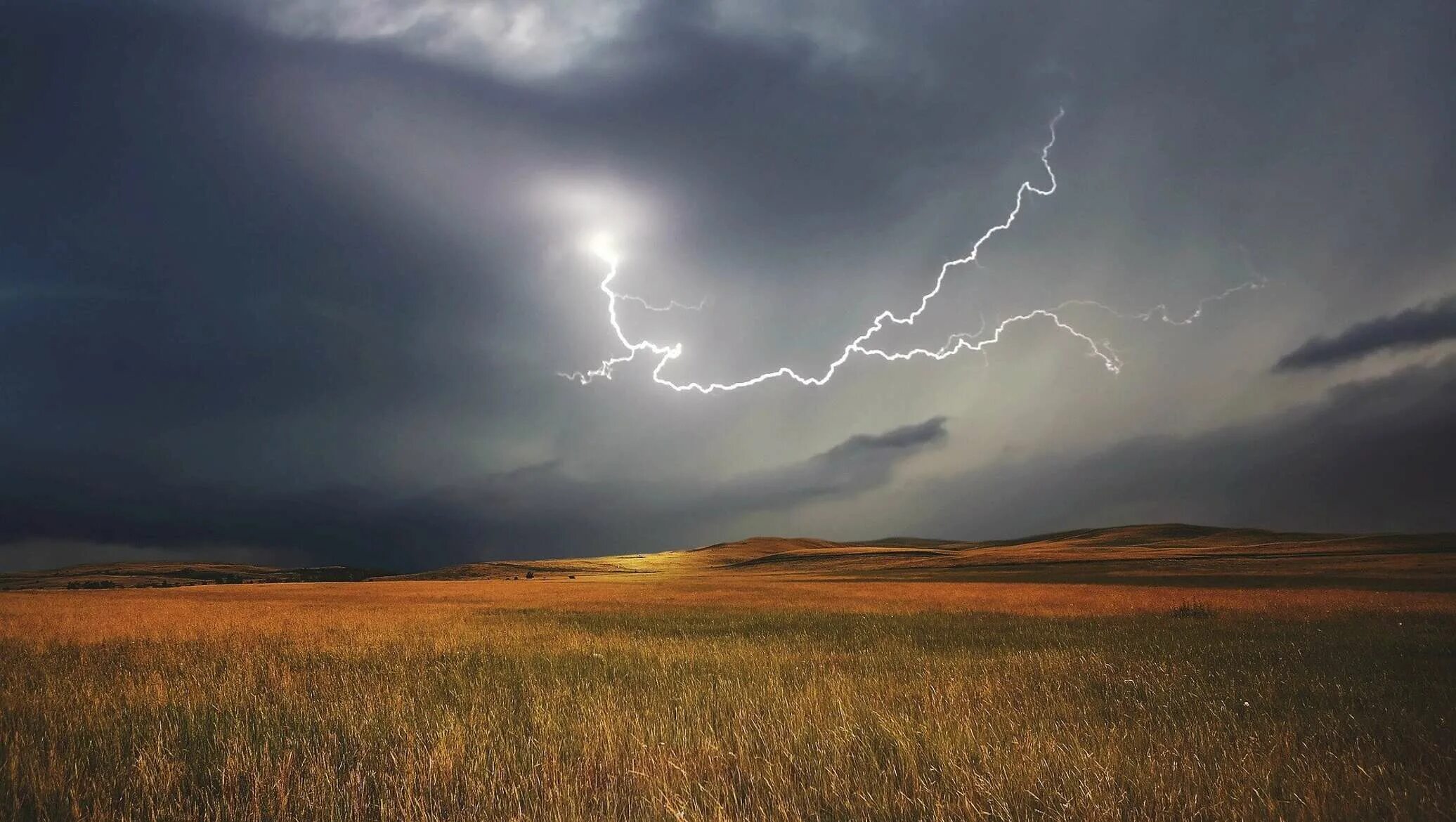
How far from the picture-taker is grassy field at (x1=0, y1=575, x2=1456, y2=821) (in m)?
4.39

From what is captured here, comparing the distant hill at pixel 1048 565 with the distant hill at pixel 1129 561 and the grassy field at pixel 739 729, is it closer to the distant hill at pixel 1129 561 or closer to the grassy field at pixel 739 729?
the distant hill at pixel 1129 561

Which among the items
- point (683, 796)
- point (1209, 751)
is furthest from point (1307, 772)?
point (683, 796)

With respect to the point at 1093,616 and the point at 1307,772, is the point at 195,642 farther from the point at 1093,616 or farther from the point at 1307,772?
the point at 1093,616

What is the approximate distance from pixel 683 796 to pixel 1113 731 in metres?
4.06

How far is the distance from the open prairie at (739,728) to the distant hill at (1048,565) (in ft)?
163

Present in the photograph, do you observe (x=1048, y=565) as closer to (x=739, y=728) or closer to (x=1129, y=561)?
(x=1129, y=561)

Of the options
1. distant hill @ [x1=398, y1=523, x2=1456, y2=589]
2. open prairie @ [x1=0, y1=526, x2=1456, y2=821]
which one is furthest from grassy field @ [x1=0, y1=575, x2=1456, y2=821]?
distant hill @ [x1=398, y1=523, x2=1456, y2=589]

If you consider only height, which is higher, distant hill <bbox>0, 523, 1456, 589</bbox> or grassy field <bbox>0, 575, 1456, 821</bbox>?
grassy field <bbox>0, 575, 1456, 821</bbox>

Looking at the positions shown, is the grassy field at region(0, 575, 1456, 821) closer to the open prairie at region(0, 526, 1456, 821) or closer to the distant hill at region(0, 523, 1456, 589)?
the open prairie at region(0, 526, 1456, 821)

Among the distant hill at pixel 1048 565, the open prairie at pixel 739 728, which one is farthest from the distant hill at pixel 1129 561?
the open prairie at pixel 739 728

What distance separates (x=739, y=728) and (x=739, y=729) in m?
0.04

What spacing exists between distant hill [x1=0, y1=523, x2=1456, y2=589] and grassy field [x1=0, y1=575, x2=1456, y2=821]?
165 ft

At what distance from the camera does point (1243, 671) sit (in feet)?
33.5

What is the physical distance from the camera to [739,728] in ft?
20.3
